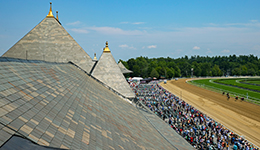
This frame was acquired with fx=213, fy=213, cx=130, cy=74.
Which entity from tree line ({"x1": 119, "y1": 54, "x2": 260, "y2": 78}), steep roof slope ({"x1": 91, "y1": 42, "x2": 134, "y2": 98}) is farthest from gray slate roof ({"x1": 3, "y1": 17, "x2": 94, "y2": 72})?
tree line ({"x1": 119, "y1": 54, "x2": 260, "y2": 78})

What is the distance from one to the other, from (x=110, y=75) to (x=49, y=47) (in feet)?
23.4

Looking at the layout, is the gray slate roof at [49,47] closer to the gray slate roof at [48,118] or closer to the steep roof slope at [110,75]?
the steep roof slope at [110,75]

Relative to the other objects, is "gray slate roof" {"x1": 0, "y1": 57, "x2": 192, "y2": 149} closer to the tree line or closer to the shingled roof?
the shingled roof

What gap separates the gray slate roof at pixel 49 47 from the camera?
21419mm

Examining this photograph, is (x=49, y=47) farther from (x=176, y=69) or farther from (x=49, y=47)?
(x=176, y=69)

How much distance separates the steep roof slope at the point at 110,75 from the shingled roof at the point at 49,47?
1.85 metres

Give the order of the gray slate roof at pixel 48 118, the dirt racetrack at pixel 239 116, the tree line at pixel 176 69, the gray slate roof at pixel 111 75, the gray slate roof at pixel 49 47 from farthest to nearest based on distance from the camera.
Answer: the tree line at pixel 176 69 < the dirt racetrack at pixel 239 116 < the gray slate roof at pixel 49 47 < the gray slate roof at pixel 111 75 < the gray slate roof at pixel 48 118

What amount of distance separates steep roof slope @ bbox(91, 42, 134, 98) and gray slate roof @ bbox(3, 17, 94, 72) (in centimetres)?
185

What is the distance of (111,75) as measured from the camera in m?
20.3

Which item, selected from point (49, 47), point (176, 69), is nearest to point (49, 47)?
point (49, 47)

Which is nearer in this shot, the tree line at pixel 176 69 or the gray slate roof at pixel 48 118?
the gray slate roof at pixel 48 118

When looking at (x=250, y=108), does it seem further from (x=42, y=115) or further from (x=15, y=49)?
(x=42, y=115)

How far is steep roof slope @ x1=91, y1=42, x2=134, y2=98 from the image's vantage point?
64.0 feet

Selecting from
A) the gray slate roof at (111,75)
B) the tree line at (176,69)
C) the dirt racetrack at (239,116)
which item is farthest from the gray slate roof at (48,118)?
the tree line at (176,69)
